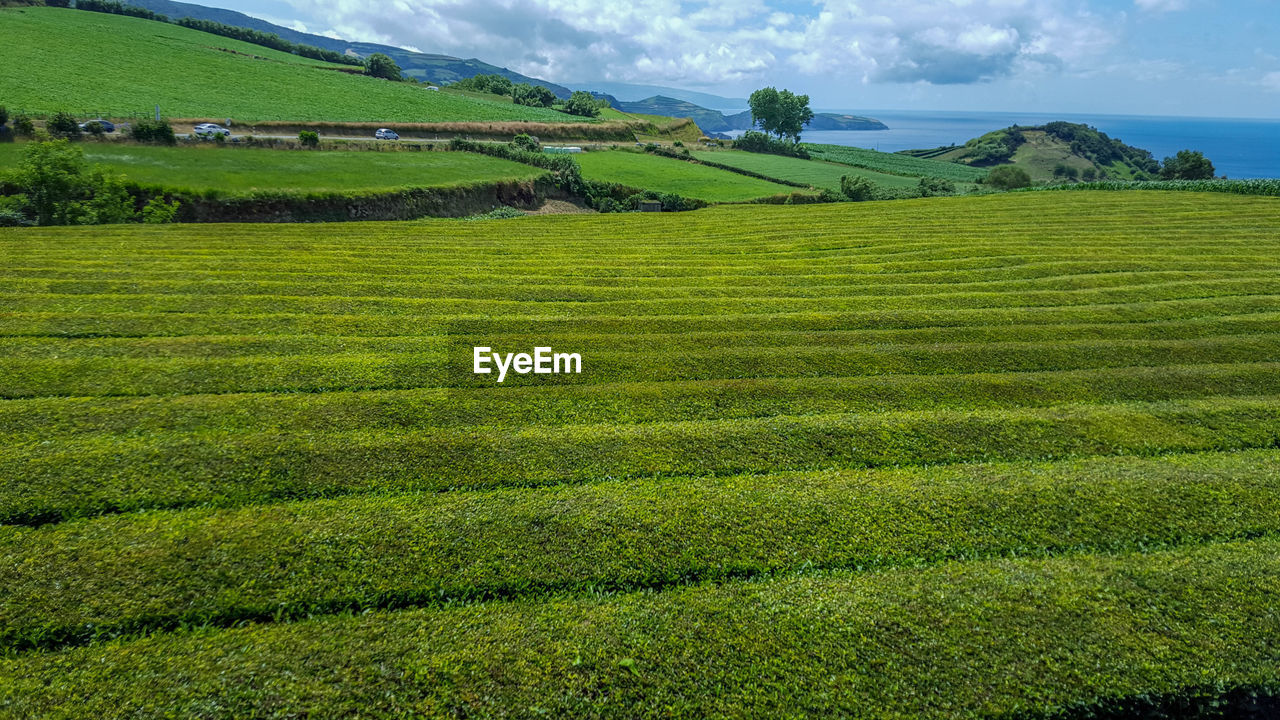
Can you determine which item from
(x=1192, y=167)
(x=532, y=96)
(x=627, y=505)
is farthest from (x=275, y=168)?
(x=1192, y=167)

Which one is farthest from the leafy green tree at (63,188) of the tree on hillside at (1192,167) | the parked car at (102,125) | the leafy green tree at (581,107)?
the tree on hillside at (1192,167)

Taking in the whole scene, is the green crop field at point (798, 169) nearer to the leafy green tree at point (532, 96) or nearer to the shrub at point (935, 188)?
the shrub at point (935, 188)

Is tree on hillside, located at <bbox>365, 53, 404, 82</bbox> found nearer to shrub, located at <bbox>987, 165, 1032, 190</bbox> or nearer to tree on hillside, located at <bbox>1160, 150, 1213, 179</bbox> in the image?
shrub, located at <bbox>987, 165, 1032, 190</bbox>

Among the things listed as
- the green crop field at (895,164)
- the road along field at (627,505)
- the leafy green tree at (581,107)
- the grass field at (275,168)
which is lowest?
the road along field at (627,505)

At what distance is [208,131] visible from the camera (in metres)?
63.3

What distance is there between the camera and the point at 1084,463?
459 inches

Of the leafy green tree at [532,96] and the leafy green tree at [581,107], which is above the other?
the leafy green tree at [532,96]

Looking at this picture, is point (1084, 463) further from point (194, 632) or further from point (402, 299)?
point (402, 299)

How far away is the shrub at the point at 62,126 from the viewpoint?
51062mm

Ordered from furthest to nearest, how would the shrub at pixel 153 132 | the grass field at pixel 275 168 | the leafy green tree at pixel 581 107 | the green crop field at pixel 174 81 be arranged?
the leafy green tree at pixel 581 107 < the green crop field at pixel 174 81 < the shrub at pixel 153 132 < the grass field at pixel 275 168

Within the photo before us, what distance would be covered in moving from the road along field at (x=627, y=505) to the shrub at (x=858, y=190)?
169ft

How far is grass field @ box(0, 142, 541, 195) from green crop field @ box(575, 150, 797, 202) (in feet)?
44.1

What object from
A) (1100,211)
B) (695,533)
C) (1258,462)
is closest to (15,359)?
(695,533)

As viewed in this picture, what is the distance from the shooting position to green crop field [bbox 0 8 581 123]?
68.4 m
